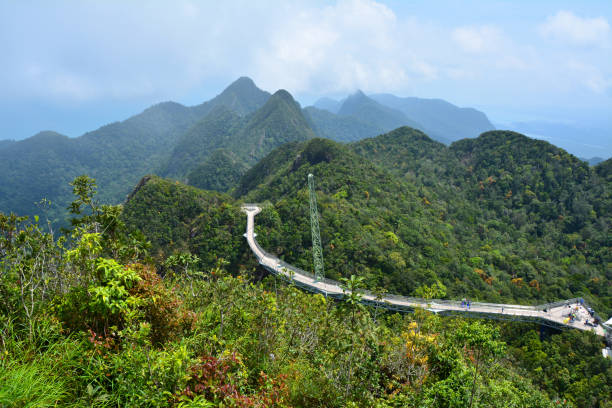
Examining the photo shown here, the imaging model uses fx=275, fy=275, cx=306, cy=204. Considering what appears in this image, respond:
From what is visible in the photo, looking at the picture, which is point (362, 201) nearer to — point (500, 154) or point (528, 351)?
point (528, 351)

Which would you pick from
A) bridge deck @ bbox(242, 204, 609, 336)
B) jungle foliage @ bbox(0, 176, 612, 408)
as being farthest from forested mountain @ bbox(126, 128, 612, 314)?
jungle foliage @ bbox(0, 176, 612, 408)

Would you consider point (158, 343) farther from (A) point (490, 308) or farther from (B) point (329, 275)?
(A) point (490, 308)

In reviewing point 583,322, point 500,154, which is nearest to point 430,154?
point 500,154

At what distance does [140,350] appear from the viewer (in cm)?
545

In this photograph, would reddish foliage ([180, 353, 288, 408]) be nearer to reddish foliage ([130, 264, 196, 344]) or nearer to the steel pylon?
reddish foliage ([130, 264, 196, 344])

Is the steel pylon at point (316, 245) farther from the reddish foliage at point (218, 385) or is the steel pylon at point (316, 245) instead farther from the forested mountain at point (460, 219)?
the reddish foliage at point (218, 385)

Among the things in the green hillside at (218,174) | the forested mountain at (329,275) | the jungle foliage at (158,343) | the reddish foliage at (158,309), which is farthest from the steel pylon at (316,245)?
the green hillside at (218,174)

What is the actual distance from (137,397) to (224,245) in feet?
161

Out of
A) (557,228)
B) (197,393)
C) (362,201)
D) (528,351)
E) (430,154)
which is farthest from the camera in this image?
(430,154)

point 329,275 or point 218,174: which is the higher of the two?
point 218,174

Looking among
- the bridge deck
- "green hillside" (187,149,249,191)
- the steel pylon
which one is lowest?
the bridge deck

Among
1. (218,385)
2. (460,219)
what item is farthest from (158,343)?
(460,219)

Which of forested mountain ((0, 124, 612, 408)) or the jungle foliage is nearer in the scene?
the jungle foliage

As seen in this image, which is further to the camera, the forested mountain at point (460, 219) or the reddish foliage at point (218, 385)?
the forested mountain at point (460, 219)
